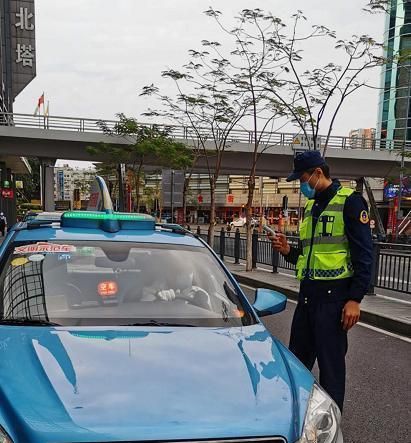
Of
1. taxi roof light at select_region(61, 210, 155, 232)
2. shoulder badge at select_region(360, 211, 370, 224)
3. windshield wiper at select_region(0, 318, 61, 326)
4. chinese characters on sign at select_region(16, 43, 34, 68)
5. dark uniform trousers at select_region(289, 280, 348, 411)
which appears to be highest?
chinese characters on sign at select_region(16, 43, 34, 68)

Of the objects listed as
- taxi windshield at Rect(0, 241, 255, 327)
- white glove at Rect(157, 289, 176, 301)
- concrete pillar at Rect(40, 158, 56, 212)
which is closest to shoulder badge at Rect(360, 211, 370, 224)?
taxi windshield at Rect(0, 241, 255, 327)

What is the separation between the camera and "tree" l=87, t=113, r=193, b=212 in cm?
2645

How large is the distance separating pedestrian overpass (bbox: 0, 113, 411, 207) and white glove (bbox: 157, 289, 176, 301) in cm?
2308

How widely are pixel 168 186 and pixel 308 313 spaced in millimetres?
17987

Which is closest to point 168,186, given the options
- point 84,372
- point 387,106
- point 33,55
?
point 84,372

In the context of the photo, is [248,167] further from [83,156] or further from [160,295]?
[160,295]

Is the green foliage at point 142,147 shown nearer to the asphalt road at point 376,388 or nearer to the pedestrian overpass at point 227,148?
the pedestrian overpass at point 227,148

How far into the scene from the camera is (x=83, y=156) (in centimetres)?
3108

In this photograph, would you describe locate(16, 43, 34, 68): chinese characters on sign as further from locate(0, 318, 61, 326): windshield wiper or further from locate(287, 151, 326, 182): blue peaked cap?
locate(0, 318, 61, 326): windshield wiper

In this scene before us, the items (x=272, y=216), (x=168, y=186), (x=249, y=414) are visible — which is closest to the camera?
(x=249, y=414)

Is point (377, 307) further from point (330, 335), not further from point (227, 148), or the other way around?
point (227, 148)

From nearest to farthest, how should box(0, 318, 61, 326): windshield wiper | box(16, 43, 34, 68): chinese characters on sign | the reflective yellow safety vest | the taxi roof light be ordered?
box(0, 318, 61, 326): windshield wiper
the reflective yellow safety vest
the taxi roof light
box(16, 43, 34, 68): chinese characters on sign

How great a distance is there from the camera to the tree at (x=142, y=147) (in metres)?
26.5

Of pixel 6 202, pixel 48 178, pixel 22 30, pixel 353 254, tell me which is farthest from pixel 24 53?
pixel 353 254
